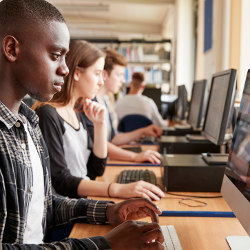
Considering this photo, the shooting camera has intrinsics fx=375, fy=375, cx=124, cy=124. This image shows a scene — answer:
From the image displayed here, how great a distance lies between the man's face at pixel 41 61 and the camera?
2.99ft

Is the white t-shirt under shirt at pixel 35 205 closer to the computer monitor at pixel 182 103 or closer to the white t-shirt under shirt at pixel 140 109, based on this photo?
the computer monitor at pixel 182 103

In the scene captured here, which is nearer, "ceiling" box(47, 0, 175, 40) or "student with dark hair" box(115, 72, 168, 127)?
"student with dark hair" box(115, 72, 168, 127)

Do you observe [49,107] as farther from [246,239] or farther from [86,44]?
[246,239]

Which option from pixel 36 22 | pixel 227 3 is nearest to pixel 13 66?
pixel 36 22

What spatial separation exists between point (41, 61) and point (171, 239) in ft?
1.95

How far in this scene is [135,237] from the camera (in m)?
0.87

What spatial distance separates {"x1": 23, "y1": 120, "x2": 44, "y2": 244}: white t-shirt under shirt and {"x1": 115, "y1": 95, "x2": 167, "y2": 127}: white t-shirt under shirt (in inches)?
117

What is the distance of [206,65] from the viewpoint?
4.12 m

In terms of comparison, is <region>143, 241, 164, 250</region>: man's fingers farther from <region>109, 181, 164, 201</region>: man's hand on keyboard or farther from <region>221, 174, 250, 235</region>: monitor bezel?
<region>109, 181, 164, 201</region>: man's hand on keyboard

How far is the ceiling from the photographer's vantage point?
8.46 meters

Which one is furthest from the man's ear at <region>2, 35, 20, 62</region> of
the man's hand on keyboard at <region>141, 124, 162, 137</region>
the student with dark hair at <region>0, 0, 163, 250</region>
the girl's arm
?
the man's hand on keyboard at <region>141, 124, 162, 137</region>

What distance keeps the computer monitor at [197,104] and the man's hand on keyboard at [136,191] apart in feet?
3.71

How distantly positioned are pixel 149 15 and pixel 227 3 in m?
6.73

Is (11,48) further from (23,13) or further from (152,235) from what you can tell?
(152,235)
